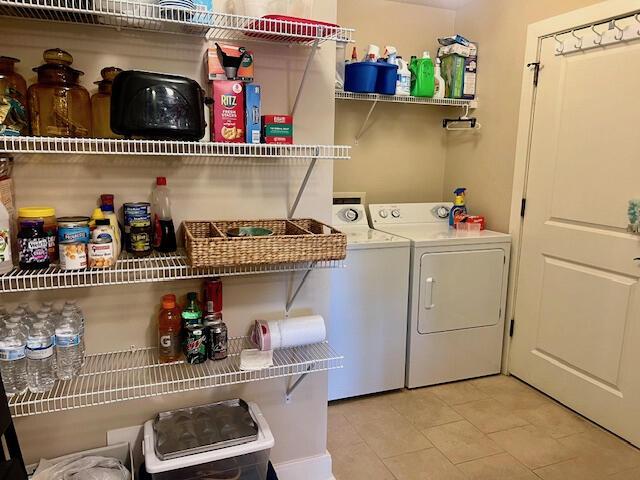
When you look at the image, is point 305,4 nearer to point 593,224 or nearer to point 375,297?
point 375,297

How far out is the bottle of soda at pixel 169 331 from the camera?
1533 millimetres

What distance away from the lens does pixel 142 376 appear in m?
1.46

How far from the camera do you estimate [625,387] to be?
2.22m

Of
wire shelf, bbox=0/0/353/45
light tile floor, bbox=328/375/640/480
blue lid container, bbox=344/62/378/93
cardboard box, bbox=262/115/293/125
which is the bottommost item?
light tile floor, bbox=328/375/640/480

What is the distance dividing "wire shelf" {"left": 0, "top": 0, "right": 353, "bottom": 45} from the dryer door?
59.7 inches

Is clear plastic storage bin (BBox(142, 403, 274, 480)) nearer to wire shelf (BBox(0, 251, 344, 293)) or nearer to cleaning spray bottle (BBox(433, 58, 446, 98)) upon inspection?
wire shelf (BBox(0, 251, 344, 293))

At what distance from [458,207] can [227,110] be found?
2095 millimetres

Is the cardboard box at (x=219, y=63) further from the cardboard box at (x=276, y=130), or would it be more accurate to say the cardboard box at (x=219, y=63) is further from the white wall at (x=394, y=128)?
the white wall at (x=394, y=128)

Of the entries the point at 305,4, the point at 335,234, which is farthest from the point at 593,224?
the point at 305,4

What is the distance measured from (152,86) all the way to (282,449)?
4.74 feet

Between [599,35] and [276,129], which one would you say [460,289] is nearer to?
[599,35]

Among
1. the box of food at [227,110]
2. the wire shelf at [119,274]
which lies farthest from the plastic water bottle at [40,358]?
the box of food at [227,110]

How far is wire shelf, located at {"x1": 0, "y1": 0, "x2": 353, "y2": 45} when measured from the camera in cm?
120

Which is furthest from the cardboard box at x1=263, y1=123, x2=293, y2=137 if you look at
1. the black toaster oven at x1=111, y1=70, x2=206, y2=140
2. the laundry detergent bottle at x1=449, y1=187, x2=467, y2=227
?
Result: the laundry detergent bottle at x1=449, y1=187, x2=467, y2=227
